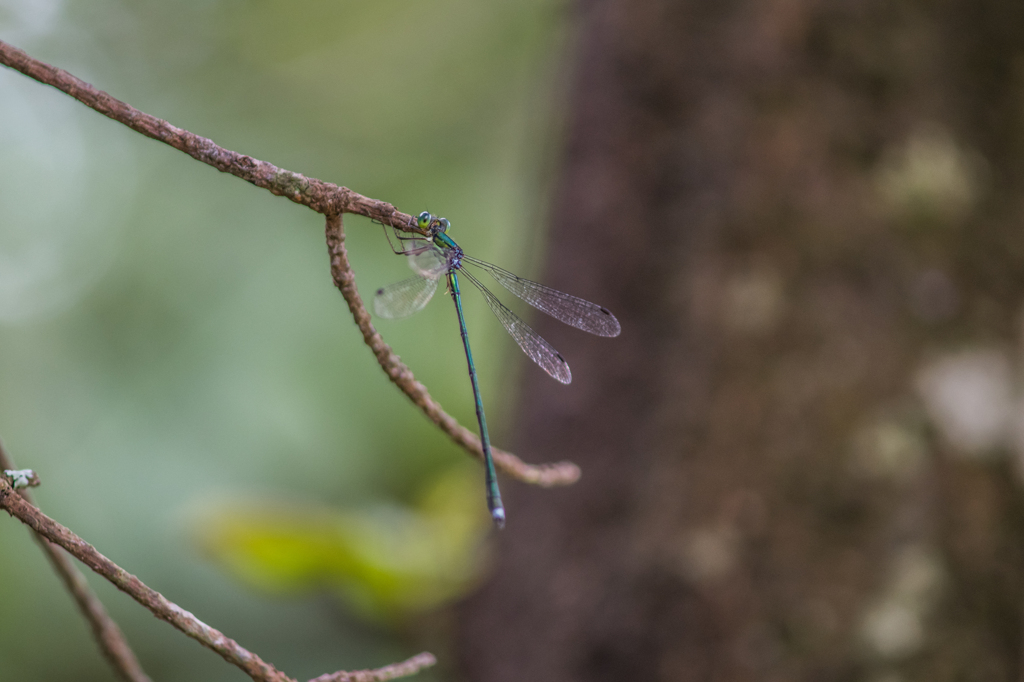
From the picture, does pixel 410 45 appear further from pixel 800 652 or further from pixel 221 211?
pixel 800 652

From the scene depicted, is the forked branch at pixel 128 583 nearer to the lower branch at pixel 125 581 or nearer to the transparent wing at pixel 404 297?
the lower branch at pixel 125 581

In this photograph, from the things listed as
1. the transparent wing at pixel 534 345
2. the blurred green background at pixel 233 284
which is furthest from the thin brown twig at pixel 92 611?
the blurred green background at pixel 233 284

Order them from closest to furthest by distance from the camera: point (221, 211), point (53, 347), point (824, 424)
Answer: point (824, 424)
point (53, 347)
point (221, 211)

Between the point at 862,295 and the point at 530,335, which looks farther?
the point at 862,295

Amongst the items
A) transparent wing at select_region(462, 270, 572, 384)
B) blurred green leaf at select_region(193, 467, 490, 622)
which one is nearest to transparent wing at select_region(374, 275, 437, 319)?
transparent wing at select_region(462, 270, 572, 384)

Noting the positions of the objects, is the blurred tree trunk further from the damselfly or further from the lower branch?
the lower branch

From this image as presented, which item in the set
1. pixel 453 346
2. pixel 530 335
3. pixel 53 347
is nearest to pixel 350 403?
pixel 453 346
